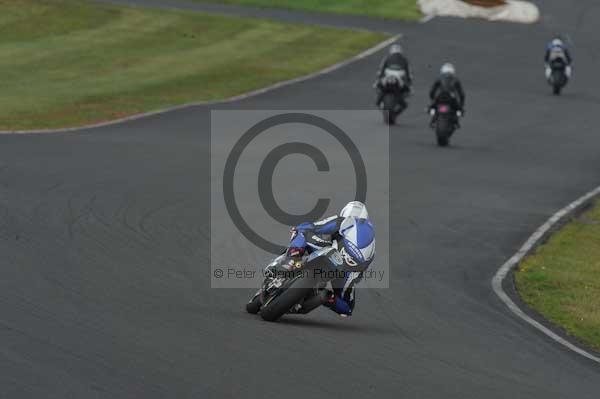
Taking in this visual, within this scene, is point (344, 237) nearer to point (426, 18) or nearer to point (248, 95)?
point (248, 95)

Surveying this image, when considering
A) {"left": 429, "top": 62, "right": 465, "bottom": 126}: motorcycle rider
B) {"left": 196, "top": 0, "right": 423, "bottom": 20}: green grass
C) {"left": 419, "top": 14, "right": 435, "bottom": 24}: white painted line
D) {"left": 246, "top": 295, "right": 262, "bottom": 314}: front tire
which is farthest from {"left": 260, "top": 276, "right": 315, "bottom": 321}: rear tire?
{"left": 196, "top": 0, "right": 423, "bottom": 20}: green grass

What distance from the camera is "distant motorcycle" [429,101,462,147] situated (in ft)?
91.6

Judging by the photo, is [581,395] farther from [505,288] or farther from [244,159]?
[244,159]

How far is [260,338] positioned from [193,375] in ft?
5.55

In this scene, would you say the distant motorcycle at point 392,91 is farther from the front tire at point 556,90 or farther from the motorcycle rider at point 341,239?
the motorcycle rider at point 341,239

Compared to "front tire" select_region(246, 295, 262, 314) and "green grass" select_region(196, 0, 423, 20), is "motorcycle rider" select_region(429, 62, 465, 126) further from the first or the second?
"green grass" select_region(196, 0, 423, 20)

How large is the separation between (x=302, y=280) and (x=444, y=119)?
54.6 feet

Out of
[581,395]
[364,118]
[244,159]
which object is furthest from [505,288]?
[364,118]

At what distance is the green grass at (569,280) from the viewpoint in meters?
14.3

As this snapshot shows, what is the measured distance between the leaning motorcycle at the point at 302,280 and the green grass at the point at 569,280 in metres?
3.23

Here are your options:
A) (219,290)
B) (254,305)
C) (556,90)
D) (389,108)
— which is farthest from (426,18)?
(254,305)

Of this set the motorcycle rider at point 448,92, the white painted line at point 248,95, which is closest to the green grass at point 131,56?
the white painted line at point 248,95

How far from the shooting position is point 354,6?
54969 mm

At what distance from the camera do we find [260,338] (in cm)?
1127
